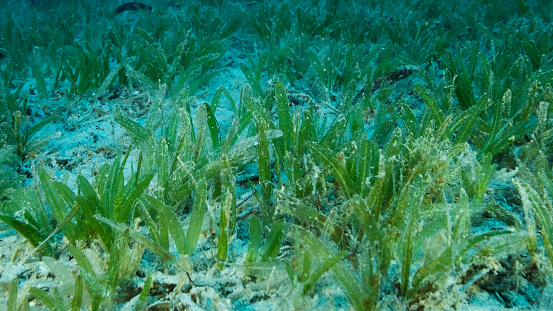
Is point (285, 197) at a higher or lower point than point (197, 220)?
higher

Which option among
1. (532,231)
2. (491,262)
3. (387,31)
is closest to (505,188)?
(532,231)

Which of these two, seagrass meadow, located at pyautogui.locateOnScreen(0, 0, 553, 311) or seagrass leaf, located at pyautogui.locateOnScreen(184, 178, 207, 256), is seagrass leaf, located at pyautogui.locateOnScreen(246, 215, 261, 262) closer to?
seagrass meadow, located at pyautogui.locateOnScreen(0, 0, 553, 311)

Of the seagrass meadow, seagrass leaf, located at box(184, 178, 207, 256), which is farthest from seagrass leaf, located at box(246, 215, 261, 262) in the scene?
seagrass leaf, located at box(184, 178, 207, 256)

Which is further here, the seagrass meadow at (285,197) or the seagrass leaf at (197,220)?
the seagrass leaf at (197,220)

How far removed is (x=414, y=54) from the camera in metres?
2.82

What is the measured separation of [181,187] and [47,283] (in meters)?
0.56

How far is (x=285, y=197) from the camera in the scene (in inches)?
51.9

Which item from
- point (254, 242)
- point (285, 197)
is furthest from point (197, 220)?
point (285, 197)

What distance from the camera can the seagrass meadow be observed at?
1.12 meters

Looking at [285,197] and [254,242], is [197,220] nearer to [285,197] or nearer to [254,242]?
[254,242]

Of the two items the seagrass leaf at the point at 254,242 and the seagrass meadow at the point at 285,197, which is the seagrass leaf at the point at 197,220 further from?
the seagrass leaf at the point at 254,242

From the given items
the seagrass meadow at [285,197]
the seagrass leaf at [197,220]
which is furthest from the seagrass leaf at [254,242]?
the seagrass leaf at [197,220]

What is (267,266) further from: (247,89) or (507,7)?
(507,7)

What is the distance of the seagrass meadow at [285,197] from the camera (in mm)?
1123
